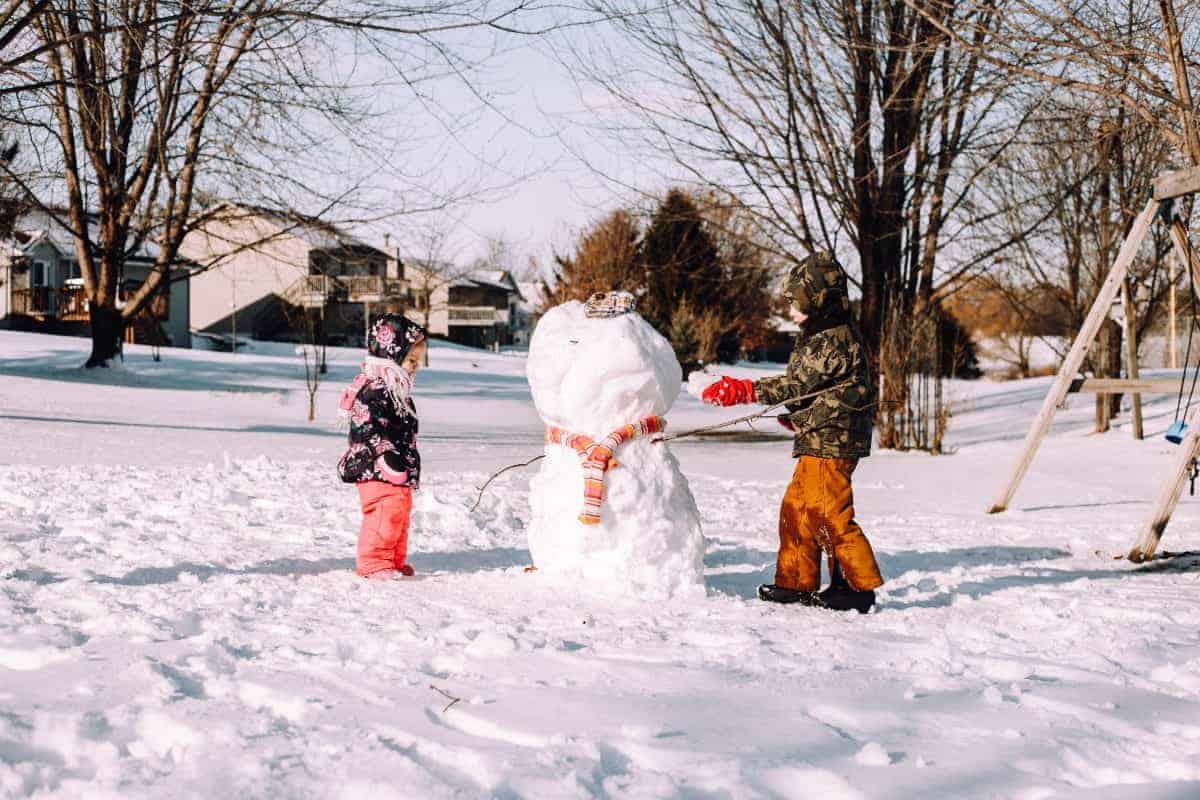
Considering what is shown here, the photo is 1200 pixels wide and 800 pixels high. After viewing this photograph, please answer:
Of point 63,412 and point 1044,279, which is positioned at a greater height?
point 1044,279

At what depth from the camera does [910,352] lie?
1334 centimetres

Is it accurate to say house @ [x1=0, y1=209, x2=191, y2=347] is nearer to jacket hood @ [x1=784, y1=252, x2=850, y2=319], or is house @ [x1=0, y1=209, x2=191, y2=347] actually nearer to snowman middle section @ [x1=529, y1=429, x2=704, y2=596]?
snowman middle section @ [x1=529, y1=429, x2=704, y2=596]

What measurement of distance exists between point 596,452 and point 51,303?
133 feet

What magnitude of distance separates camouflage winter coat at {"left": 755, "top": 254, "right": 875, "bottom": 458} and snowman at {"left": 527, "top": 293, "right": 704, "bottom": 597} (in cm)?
58

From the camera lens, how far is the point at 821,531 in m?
4.96

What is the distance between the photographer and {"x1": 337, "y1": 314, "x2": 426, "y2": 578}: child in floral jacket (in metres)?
5.30

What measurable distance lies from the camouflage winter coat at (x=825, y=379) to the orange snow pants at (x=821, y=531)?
0.10 m

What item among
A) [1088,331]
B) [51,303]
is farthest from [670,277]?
[1088,331]

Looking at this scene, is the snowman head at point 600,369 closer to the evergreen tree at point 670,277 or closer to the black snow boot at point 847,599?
the black snow boot at point 847,599

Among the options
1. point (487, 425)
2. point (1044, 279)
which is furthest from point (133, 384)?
point (1044, 279)


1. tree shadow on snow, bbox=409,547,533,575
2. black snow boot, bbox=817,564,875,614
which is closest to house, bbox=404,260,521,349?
tree shadow on snow, bbox=409,547,533,575

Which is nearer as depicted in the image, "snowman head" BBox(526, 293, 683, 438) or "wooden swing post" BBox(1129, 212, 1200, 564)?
"snowman head" BBox(526, 293, 683, 438)

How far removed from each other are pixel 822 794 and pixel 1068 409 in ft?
72.6

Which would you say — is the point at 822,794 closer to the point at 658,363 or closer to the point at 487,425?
the point at 658,363
